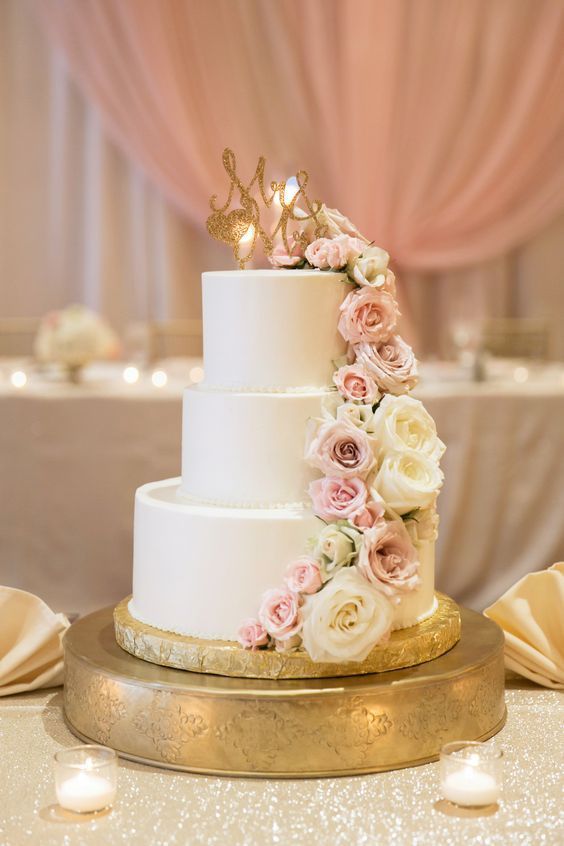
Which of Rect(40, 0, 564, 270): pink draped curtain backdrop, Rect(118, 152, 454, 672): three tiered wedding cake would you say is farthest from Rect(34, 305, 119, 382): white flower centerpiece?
Rect(40, 0, 564, 270): pink draped curtain backdrop

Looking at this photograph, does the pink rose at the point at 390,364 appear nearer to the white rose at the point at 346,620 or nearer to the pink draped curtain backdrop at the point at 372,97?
the white rose at the point at 346,620

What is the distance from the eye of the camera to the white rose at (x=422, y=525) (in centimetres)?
256

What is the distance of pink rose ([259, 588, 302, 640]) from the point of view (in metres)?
2.46


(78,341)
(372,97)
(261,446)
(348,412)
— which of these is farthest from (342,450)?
(372,97)

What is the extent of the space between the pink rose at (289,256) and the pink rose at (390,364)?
28 centimetres

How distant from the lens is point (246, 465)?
2.62 m

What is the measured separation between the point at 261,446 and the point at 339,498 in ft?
0.76

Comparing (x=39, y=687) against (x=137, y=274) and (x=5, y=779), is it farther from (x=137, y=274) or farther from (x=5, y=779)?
(x=137, y=274)

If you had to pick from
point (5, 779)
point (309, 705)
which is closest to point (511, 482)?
point (309, 705)

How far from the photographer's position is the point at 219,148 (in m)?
7.94

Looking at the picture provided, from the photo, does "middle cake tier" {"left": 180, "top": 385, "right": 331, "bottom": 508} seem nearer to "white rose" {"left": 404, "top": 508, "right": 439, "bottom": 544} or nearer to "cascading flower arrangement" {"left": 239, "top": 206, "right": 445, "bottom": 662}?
"cascading flower arrangement" {"left": 239, "top": 206, "right": 445, "bottom": 662}

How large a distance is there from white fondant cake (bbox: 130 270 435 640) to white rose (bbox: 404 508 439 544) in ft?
0.10

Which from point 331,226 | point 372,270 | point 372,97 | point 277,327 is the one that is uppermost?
point 372,97

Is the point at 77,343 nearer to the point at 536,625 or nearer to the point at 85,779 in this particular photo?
the point at 536,625
